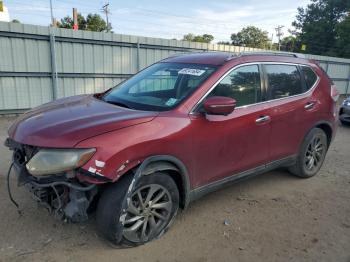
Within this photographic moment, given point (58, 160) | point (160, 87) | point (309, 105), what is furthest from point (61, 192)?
point (309, 105)

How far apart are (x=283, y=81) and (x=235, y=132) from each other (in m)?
1.29

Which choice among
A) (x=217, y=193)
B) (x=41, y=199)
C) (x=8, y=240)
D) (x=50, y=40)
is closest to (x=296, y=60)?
(x=217, y=193)

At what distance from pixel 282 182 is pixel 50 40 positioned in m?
7.71

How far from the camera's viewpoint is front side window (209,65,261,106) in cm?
349

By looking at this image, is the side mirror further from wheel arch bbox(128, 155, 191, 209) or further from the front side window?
wheel arch bbox(128, 155, 191, 209)

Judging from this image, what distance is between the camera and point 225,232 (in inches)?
130

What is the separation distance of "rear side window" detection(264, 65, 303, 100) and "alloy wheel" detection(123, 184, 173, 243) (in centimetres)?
192

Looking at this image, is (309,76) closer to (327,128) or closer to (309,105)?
(309,105)

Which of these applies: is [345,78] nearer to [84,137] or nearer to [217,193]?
[217,193]

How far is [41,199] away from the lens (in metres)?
2.82

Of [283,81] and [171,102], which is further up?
[283,81]

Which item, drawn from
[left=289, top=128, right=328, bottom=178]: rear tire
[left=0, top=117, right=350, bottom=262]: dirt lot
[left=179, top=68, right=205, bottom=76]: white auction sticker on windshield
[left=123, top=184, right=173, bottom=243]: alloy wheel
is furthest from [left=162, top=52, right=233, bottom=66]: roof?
[left=289, top=128, right=328, bottom=178]: rear tire

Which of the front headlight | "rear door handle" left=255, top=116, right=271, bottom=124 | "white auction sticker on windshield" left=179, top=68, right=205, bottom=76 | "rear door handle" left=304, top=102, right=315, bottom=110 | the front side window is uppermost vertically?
"white auction sticker on windshield" left=179, top=68, right=205, bottom=76

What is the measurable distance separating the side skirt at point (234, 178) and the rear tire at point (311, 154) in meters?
0.19
